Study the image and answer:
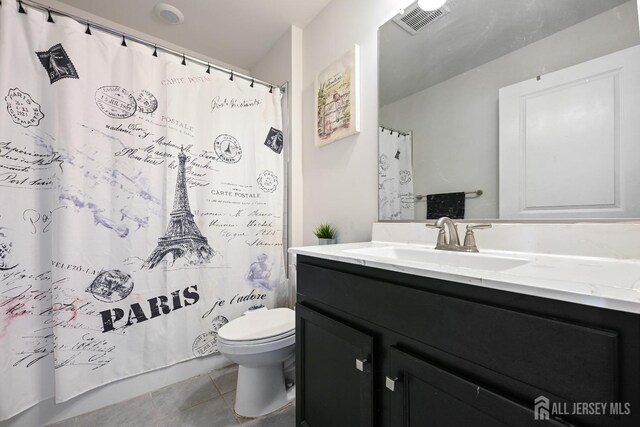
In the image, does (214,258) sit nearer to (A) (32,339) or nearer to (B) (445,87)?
(A) (32,339)

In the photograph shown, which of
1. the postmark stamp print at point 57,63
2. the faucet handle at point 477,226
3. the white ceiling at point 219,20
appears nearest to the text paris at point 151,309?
the postmark stamp print at point 57,63

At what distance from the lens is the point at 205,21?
74.9 inches

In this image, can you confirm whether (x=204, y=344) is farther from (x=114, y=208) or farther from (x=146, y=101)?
(x=146, y=101)

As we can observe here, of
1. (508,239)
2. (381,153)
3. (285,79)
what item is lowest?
(508,239)

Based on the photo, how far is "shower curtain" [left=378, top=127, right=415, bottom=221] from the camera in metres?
1.31

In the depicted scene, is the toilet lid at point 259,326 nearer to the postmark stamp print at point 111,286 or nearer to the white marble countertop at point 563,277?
the postmark stamp print at point 111,286

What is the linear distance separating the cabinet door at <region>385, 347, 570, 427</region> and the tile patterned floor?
850 mm

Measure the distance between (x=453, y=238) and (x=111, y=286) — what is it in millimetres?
1689

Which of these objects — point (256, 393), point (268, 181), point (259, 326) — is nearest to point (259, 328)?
point (259, 326)

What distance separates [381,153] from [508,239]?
0.71 meters

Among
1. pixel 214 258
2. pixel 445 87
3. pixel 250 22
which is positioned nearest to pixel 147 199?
pixel 214 258

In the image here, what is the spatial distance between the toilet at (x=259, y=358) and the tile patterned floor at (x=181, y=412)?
59mm

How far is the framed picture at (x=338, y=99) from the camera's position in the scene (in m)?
1.52

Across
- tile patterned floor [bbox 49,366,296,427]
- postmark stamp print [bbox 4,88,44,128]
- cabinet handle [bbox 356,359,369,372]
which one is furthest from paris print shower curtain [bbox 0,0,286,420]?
cabinet handle [bbox 356,359,369,372]
